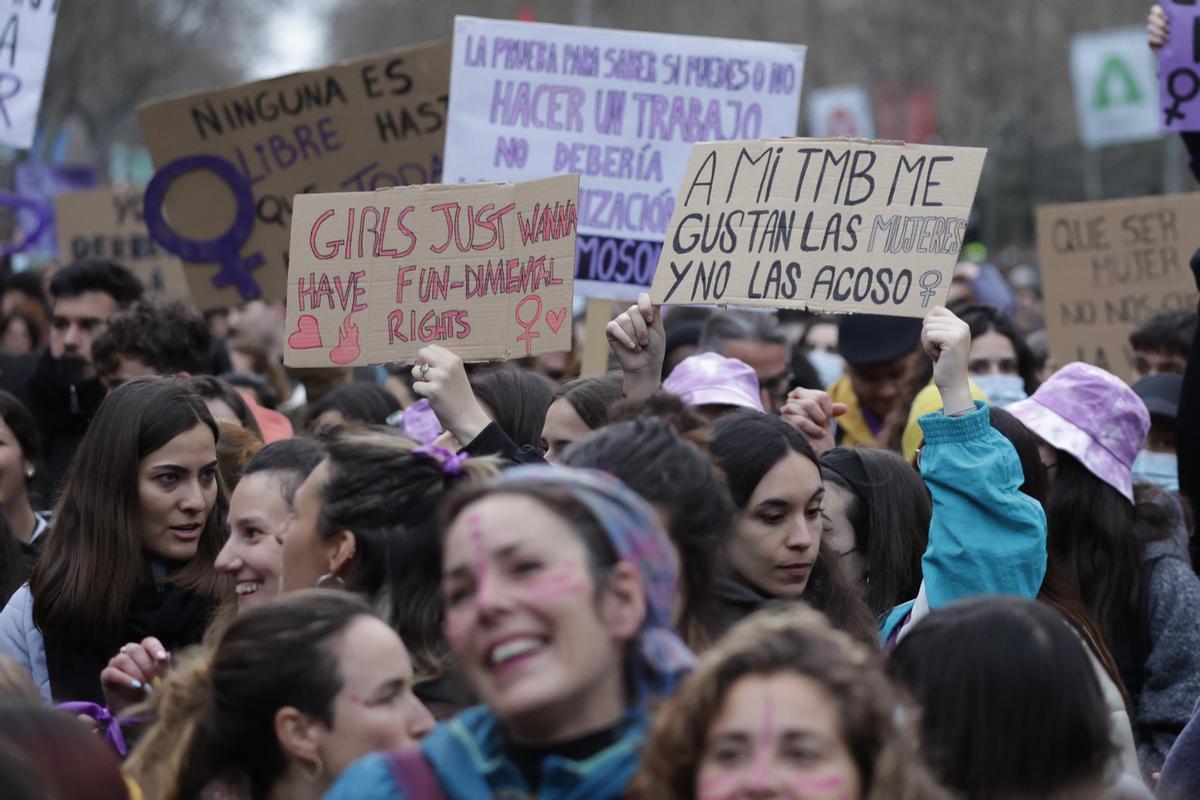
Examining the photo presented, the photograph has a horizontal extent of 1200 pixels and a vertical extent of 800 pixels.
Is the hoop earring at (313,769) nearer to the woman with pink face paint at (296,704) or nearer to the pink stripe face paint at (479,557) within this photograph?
the woman with pink face paint at (296,704)

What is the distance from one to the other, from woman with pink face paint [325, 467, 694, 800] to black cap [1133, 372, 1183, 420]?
4359 millimetres

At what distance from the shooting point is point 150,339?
21.7 feet

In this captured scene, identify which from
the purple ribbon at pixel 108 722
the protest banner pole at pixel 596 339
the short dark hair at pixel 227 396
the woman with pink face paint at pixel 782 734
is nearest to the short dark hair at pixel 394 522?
the purple ribbon at pixel 108 722

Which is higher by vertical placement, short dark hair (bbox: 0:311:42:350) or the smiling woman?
short dark hair (bbox: 0:311:42:350)

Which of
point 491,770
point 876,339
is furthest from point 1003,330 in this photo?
point 491,770

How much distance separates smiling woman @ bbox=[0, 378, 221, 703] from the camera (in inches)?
179

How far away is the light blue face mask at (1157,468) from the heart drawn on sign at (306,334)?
123 inches

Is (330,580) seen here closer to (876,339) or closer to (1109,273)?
(876,339)

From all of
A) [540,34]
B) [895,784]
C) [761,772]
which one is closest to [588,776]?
[761,772]

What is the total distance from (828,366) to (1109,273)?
1537mm

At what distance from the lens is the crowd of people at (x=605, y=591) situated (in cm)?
264

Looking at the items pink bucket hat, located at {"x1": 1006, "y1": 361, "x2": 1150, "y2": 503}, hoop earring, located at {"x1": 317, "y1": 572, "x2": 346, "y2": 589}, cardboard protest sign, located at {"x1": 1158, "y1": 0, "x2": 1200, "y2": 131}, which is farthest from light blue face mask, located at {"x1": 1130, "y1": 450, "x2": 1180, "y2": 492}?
hoop earring, located at {"x1": 317, "y1": 572, "x2": 346, "y2": 589}

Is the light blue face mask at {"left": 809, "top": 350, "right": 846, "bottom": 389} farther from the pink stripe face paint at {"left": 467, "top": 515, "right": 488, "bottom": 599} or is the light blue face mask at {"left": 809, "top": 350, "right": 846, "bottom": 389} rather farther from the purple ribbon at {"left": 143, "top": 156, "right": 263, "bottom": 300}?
the pink stripe face paint at {"left": 467, "top": 515, "right": 488, "bottom": 599}

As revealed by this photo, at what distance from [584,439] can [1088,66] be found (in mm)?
18205
